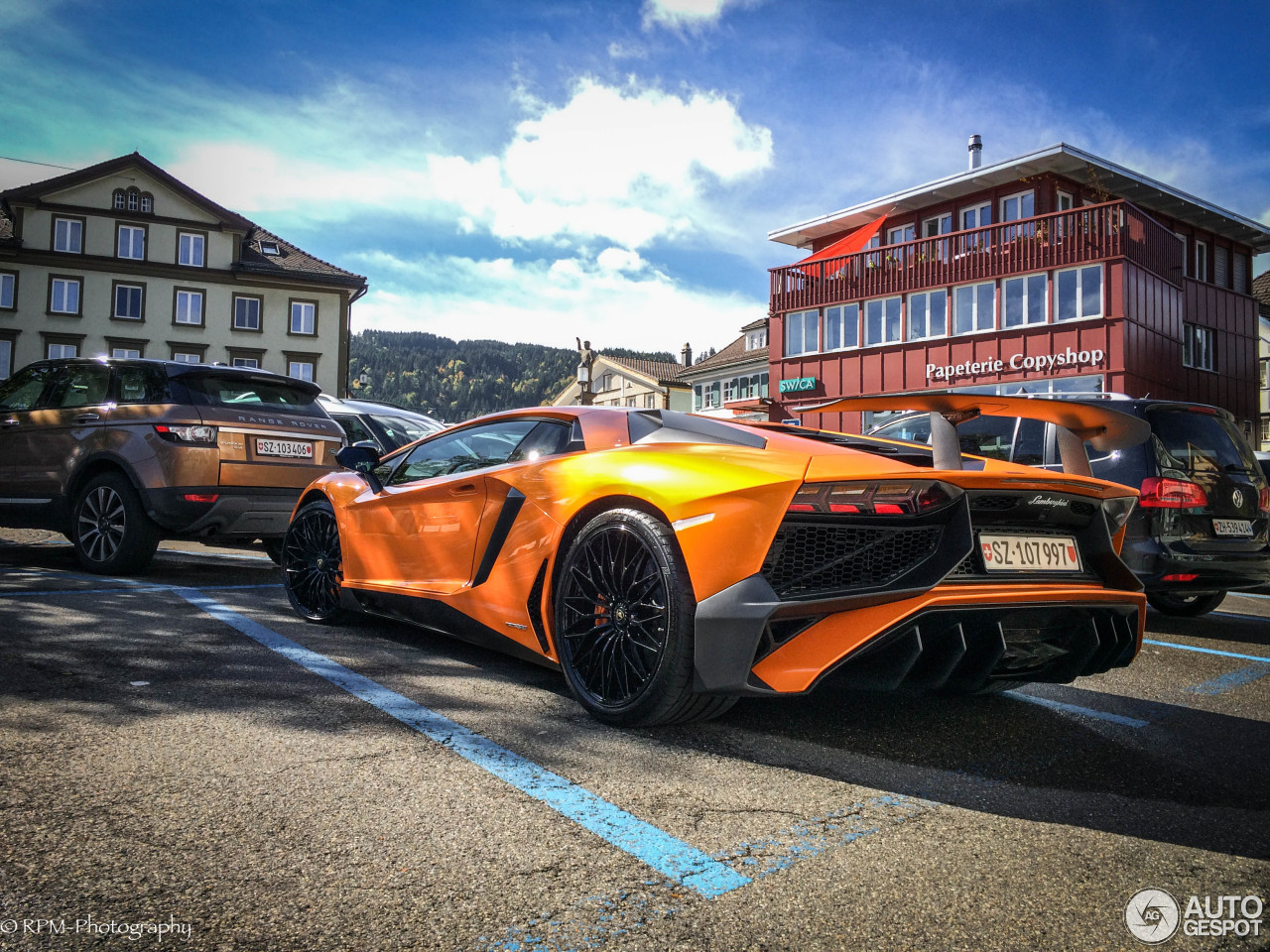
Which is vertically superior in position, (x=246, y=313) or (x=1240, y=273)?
(x=246, y=313)

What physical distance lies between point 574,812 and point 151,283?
4513 cm

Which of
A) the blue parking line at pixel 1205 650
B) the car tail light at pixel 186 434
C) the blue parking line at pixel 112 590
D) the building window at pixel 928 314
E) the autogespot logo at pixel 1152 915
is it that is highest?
the building window at pixel 928 314

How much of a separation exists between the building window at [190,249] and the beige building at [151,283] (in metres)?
0.04

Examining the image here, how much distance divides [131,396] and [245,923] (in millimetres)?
6109

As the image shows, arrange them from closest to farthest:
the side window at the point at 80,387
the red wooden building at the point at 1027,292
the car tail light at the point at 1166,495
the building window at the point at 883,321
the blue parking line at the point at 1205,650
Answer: the blue parking line at the point at 1205,650 < the car tail light at the point at 1166,495 < the side window at the point at 80,387 < the red wooden building at the point at 1027,292 < the building window at the point at 883,321

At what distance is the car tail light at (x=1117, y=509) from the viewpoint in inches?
126

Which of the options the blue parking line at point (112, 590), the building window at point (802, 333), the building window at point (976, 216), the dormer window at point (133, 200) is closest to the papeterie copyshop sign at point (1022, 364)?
the building window at point (976, 216)

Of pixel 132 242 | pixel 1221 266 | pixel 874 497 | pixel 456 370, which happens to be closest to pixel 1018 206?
pixel 1221 266

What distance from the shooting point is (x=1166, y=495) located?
18.3ft

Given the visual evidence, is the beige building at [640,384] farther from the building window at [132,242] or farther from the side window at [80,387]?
the side window at [80,387]

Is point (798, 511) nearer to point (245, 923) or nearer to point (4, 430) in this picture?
point (245, 923)

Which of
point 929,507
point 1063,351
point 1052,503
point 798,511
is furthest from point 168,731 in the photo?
point 1063,351

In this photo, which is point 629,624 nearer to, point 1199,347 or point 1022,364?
point 1022,364

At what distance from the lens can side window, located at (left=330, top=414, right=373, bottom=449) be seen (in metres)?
10.2
